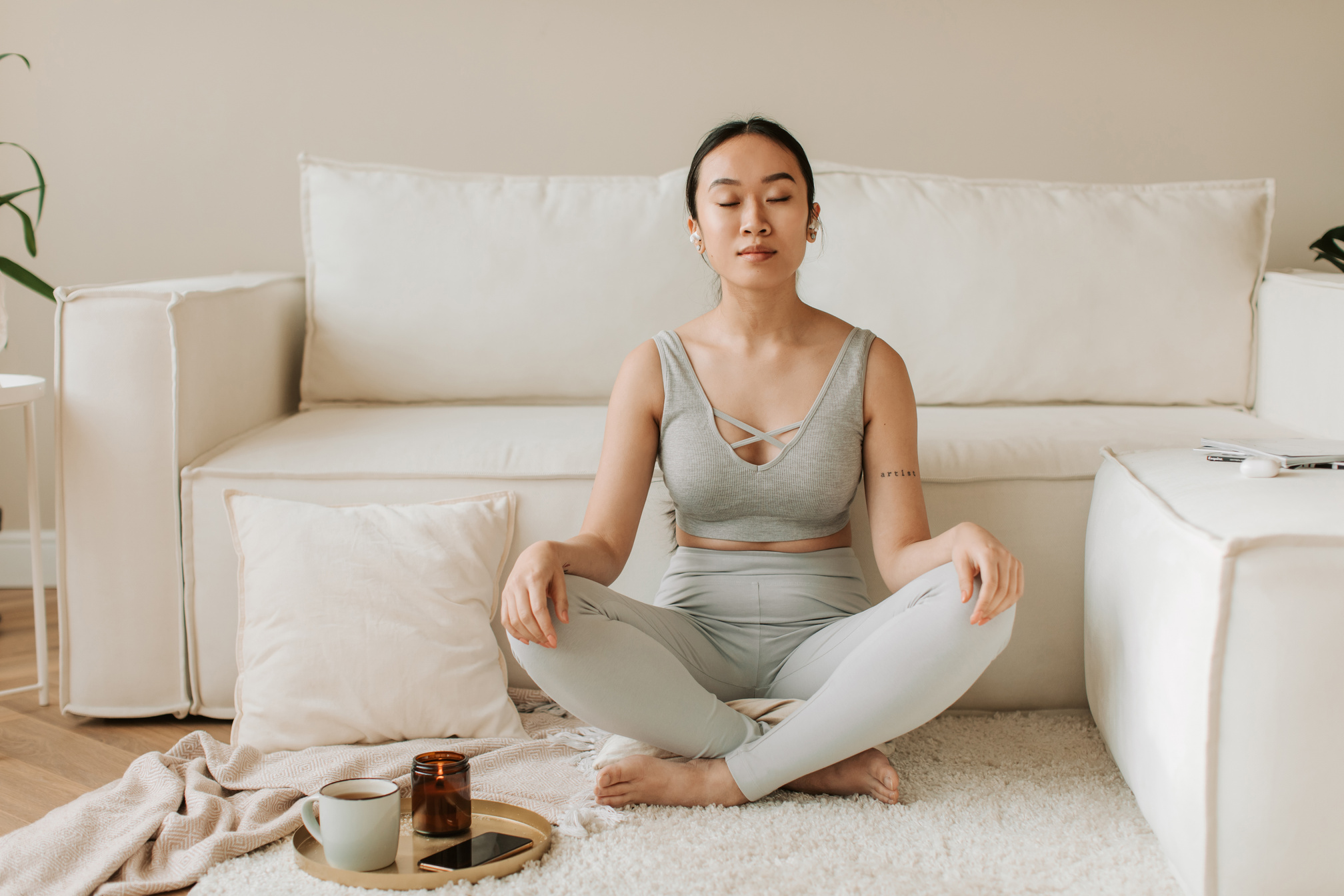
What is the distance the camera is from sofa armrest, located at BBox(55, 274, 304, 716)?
1.46m

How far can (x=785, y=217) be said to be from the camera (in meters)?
1.29

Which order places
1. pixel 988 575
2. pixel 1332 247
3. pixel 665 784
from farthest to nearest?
1. pixel 1332 247
2. pixel 665 784
3. pixel 988 575

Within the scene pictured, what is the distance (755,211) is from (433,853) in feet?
2.75

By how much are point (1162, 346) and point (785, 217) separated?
99 cm

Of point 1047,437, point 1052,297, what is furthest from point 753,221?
point 1052,297

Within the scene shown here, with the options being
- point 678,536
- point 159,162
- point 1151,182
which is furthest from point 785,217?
point 159,162

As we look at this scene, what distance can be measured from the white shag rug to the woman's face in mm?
663

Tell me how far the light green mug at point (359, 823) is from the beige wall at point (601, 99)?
5.51 ft

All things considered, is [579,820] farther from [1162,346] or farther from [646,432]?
[1162,346]

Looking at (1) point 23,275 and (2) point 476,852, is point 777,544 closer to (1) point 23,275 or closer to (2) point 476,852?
(2) point 476,852

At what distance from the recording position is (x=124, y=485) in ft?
4.85

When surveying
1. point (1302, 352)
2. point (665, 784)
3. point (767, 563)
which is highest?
point (1302, 352)

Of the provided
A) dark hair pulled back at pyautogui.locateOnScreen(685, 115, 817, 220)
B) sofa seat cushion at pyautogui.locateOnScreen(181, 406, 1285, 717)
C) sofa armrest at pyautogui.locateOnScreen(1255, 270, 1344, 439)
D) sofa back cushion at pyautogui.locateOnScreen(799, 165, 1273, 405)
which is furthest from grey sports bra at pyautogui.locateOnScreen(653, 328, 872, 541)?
sofa armrest at pyautogui.locateOnScreen(1255, 270, 1344, 439)

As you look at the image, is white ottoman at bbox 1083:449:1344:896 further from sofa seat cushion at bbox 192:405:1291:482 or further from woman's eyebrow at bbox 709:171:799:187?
woman's eyebrow at bbox 709:171:799:187
